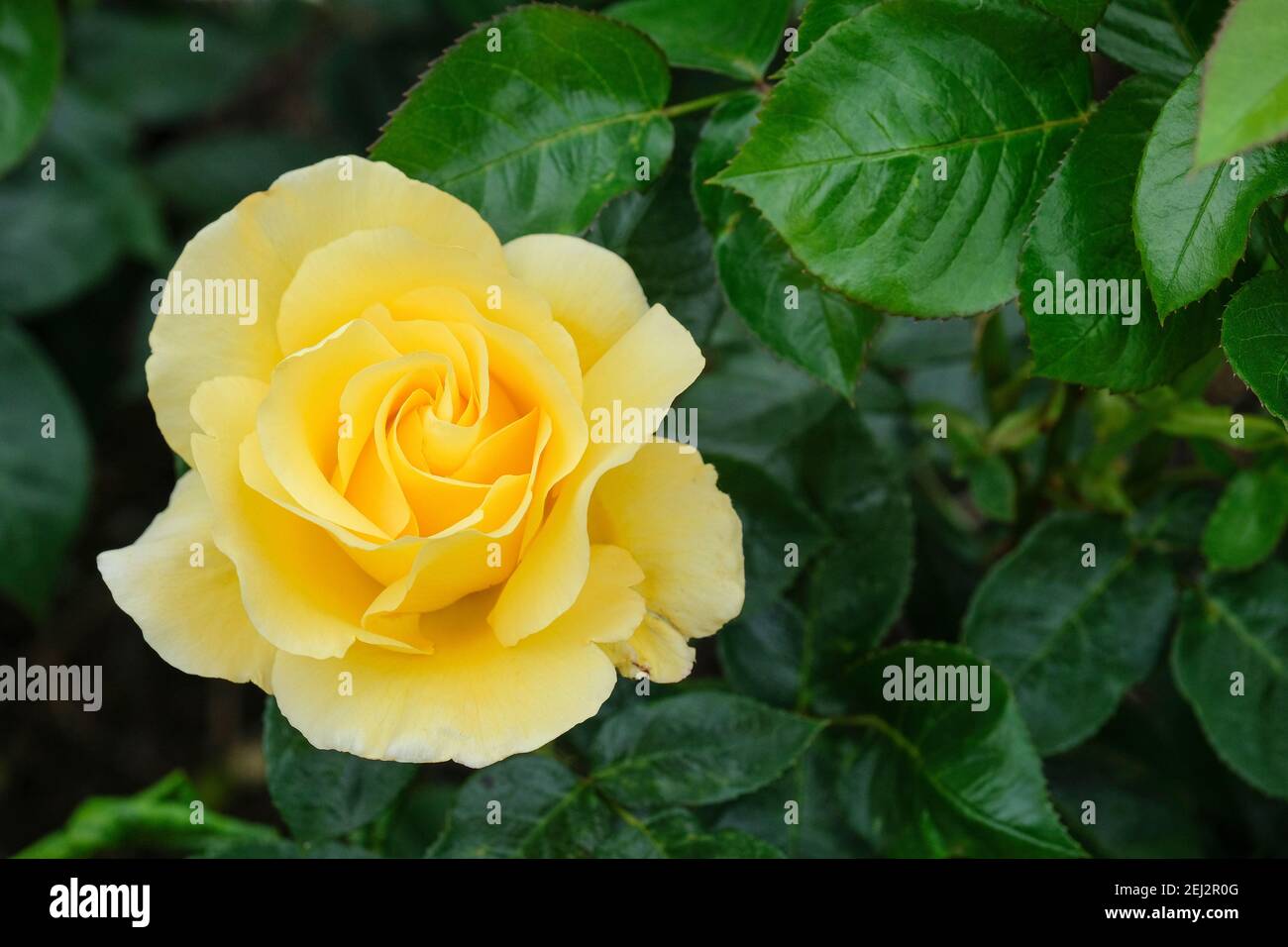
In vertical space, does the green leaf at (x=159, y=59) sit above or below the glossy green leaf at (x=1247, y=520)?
above

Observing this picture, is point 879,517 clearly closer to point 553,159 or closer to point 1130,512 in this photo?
point 1130,512

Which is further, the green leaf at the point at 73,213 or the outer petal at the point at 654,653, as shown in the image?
the green leaf at the point at 73,213

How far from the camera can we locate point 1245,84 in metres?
0.56

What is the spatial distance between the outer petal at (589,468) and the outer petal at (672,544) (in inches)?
0.6

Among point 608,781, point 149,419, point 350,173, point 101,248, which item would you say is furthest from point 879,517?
point 149,419

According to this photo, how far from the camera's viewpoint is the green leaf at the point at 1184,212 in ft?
2.25

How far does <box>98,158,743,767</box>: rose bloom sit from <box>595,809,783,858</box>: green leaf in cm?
22

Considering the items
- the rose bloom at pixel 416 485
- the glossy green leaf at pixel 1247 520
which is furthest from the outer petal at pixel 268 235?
the glossy green leaf at pixel 1247 520

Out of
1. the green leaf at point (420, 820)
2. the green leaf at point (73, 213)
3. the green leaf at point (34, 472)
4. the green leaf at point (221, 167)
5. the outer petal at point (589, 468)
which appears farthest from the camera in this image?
the green leaf at point (221, 167)

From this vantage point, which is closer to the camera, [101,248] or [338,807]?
[338,807]

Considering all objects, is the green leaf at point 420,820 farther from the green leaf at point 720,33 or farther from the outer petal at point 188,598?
the green leaf at point 720,33

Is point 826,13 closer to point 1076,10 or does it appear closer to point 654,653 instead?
point 1076,10

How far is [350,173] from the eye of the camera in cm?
74
